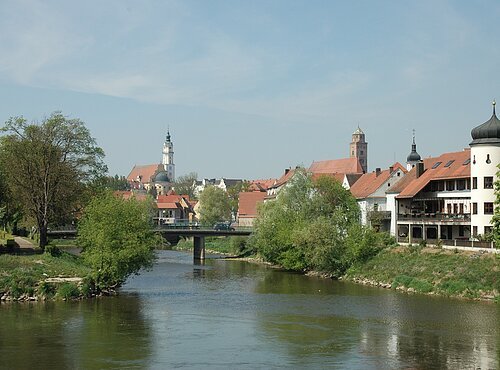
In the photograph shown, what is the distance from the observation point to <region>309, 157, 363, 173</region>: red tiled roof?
134m

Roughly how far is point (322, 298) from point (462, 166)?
22004 mm

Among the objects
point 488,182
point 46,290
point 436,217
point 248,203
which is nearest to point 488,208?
point 488,182

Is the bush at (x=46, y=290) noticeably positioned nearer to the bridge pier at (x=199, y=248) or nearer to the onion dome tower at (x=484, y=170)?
the onion dome tower at (x=484, y=170)

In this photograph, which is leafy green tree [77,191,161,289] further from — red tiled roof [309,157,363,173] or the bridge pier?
red tiled roof [309,157,363,173]

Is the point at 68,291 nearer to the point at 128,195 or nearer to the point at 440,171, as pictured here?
the point at 440,171

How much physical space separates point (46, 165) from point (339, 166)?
273 ft

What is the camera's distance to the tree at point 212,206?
128m

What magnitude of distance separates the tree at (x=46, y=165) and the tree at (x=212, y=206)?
206 ft

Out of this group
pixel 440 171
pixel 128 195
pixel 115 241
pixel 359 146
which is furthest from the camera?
pixel 359 146

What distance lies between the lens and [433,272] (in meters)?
55.3

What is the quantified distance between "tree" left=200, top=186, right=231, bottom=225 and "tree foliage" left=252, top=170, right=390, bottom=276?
4437cm

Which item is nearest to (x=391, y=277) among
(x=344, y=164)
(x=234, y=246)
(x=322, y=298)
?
(x=322, y=298)

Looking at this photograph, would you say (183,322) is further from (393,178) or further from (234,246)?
Answer: (234,246)

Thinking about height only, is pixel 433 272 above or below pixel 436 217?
below
